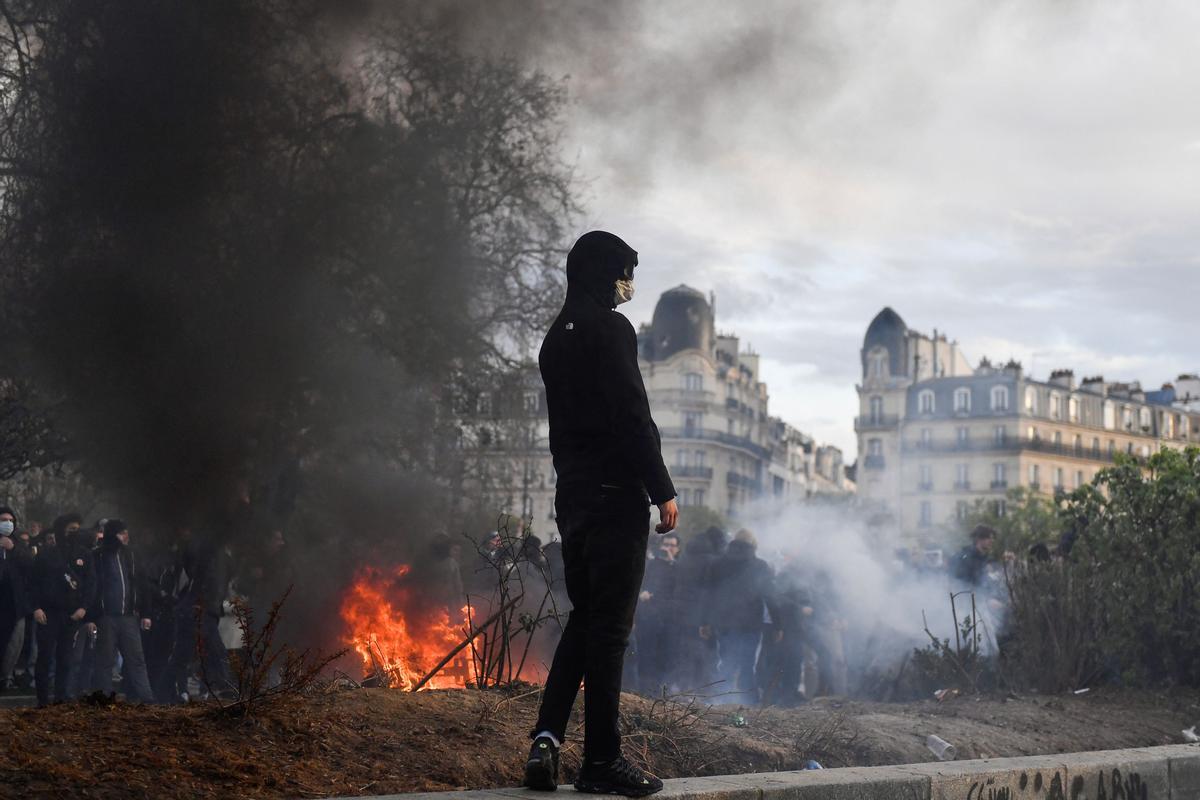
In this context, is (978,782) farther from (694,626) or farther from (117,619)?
(117,619)

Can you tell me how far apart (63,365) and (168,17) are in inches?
154

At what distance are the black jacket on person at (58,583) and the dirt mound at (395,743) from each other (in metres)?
6.54

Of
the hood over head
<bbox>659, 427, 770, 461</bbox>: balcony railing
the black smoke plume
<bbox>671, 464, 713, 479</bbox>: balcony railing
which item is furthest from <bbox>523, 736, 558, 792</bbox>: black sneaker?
<bbox>671, 464, 713, 479</bbox>: balcony railing

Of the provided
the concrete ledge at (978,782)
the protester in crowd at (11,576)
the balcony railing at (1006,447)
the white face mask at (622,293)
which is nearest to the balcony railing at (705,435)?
the balcony railing at (1006,447)

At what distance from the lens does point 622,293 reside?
451 cm

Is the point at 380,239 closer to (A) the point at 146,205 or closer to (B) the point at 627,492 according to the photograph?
(A) the point at 146,205

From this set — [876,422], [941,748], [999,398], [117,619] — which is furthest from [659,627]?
[876,422]

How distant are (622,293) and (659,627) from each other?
346 inches

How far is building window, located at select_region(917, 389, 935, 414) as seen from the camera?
287 feet

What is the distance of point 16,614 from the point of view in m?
12.5

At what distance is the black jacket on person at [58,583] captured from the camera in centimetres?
1155

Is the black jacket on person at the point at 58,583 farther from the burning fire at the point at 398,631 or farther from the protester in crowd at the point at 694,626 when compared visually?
the protester in crowd at the point at 694,626

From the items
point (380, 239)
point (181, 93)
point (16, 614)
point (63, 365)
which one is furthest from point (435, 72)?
point (16, 614)

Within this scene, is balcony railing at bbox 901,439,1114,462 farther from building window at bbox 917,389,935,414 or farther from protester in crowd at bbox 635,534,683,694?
protester in crowd at bbox 635,534,683,694
